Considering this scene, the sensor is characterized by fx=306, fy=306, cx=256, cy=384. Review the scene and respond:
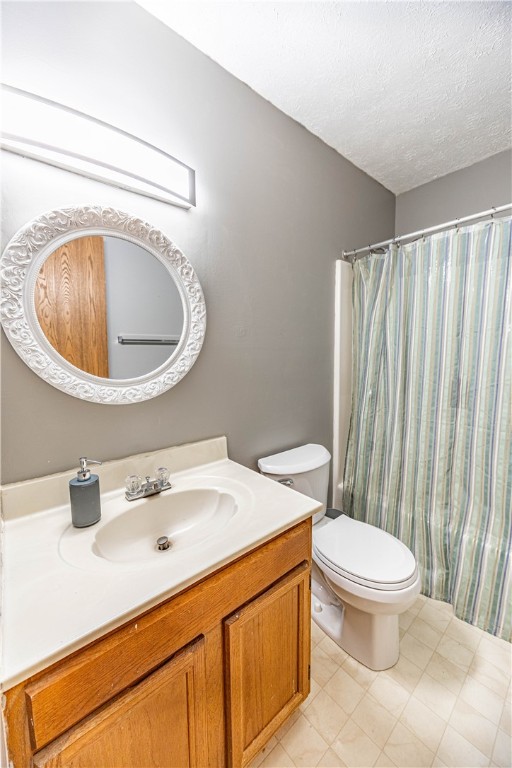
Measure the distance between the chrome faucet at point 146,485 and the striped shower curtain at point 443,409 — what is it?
1.20 m

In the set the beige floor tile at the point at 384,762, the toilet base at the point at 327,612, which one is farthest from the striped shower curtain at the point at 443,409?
the beige floor tile at the point at 384,762

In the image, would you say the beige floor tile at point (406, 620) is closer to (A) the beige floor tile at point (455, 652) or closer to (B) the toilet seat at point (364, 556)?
(A) the beige floor tile at point (455, 652)

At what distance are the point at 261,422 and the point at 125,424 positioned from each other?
61cm

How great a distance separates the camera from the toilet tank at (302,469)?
1359mm

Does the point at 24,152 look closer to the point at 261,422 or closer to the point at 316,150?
the point at 261,422

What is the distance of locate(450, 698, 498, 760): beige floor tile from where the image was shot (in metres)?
0.98

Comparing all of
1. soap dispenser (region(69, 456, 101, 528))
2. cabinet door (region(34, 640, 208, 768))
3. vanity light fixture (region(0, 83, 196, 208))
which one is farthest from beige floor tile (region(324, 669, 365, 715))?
vanity light fixture (region(0, 83, 196, 208))

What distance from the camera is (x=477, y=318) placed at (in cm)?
136

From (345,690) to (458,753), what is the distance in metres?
0.36

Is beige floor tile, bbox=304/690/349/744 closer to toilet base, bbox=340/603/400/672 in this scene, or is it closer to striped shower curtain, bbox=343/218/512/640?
toilet base, bbox=340/603/400/672

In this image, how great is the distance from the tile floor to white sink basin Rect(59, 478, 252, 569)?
0.75 m

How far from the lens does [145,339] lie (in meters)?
1.06

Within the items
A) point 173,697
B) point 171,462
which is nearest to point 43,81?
point 171,462

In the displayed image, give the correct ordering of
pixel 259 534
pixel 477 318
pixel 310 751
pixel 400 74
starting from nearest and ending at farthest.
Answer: pixel 259 534 < pixel 310 751 < pixel 400 74 < pixel 477 318
